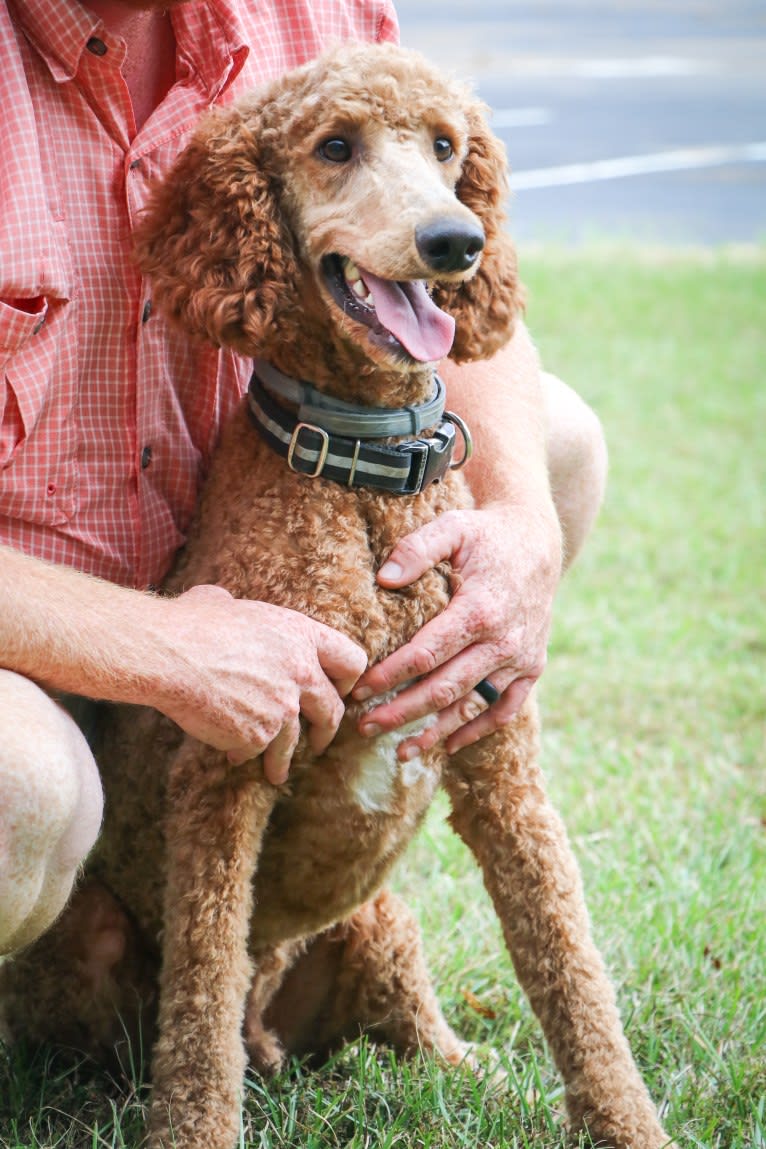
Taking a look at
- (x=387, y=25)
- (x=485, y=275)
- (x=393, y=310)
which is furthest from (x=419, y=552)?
(x=387, y=25)

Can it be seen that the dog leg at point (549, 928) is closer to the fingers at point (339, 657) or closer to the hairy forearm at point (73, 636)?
the fingers at point (339, 657)

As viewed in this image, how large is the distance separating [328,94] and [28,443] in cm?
63

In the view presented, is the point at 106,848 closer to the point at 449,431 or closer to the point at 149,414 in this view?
the point at 149,414

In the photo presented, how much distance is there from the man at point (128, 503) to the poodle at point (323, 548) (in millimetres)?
70

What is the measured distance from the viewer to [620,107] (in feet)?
43.4

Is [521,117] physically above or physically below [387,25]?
below

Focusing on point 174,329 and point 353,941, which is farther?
point 353,941

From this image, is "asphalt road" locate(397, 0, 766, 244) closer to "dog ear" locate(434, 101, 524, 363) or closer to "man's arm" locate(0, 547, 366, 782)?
"dog ear" locate(434, 101, 524, 363)

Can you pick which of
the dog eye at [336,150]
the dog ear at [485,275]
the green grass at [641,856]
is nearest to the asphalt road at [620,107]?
the green grass at [641,856]

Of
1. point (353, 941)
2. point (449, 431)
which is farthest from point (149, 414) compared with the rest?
point (353, 941)

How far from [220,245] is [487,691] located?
71 cm

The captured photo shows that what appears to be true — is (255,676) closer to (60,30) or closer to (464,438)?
(464,438)

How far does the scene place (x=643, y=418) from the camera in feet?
20.1

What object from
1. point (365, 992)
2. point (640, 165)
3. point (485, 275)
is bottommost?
point (640, 165)
